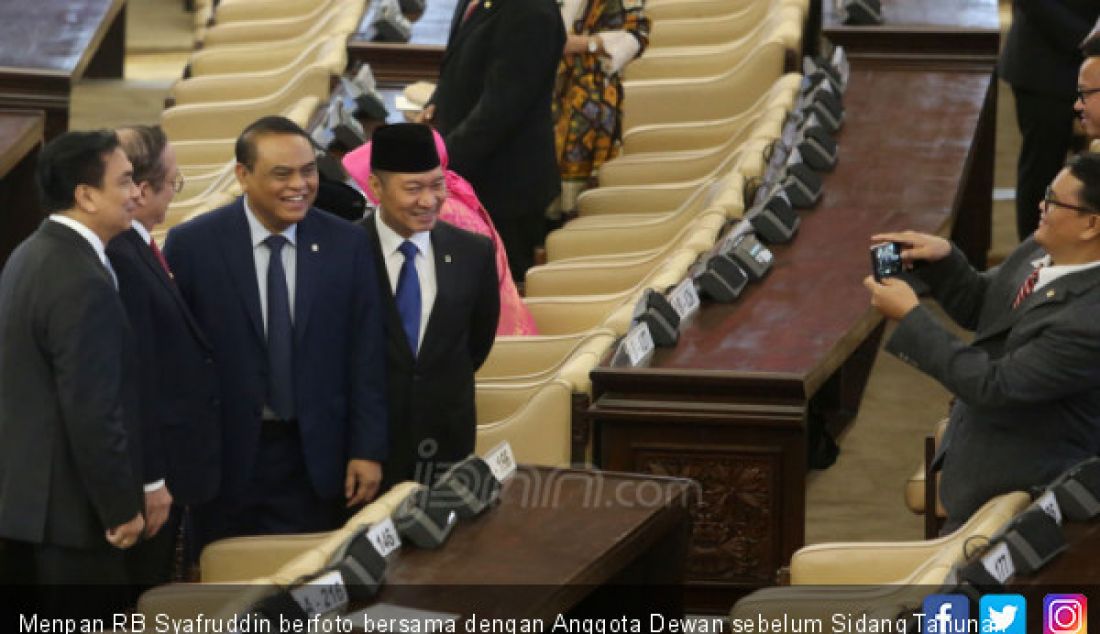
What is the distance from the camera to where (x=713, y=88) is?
27.9ft

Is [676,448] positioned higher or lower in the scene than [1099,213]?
lower

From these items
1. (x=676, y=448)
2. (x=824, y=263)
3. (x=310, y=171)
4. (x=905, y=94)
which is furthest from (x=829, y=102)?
(x=310, y=171)

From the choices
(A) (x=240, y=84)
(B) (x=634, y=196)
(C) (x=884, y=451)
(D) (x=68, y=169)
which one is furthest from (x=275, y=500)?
(A) (x=240, y=84)

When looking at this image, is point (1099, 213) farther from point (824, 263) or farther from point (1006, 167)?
point (1006, 167)

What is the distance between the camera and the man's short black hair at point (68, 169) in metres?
4.91

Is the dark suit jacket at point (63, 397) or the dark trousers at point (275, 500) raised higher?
the dark suit jacket at point (63, 397)

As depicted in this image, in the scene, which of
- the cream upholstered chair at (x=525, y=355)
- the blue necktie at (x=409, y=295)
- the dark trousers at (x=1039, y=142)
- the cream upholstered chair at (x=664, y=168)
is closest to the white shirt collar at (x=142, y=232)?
the blue necktie at (x=409, y=295)

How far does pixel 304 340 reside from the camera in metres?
5.21

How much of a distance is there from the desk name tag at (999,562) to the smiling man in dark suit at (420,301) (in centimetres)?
147

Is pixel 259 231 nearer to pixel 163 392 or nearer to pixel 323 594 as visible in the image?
pixel 163 392

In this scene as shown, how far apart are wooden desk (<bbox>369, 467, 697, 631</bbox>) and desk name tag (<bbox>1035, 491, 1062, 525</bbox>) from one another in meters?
0.67

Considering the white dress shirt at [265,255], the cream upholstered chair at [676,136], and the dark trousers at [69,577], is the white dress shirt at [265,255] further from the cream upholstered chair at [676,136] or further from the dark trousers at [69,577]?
the cream upholstered chair at [676,136]

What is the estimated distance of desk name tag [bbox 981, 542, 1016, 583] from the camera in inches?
169

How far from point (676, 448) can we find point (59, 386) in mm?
1492
